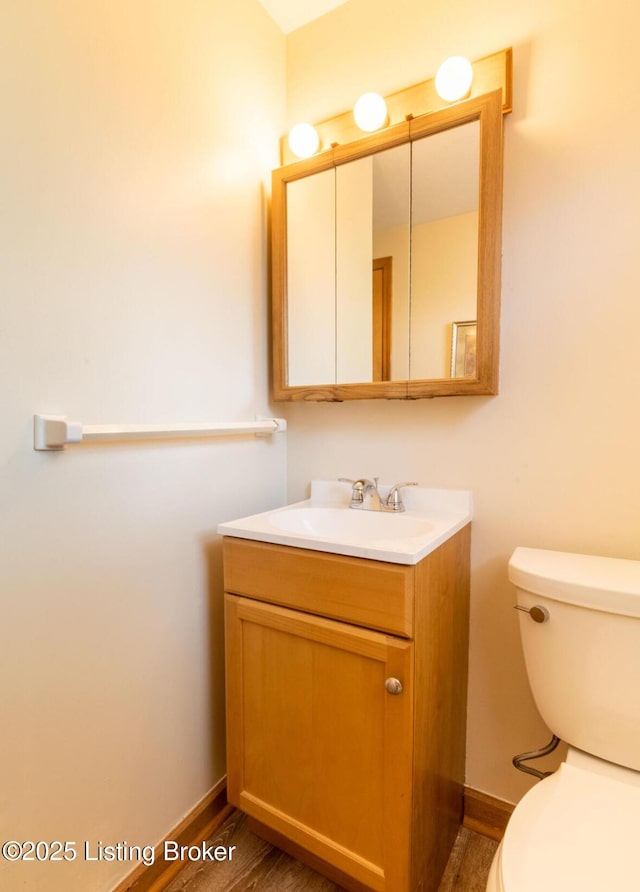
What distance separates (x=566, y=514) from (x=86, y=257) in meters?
1.26

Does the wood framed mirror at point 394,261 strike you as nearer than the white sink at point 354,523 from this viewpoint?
No

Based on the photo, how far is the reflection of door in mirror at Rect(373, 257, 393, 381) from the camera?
4.12ft

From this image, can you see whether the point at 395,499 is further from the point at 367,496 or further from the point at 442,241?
the point at 442,241

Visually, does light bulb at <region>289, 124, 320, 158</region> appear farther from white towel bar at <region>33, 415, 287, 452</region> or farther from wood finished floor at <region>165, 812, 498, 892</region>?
wood finished floor at <region>165, 812, 498, 892</region>

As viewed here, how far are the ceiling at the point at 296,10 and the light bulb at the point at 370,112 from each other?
0.40 meters

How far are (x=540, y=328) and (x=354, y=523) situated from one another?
73 cm

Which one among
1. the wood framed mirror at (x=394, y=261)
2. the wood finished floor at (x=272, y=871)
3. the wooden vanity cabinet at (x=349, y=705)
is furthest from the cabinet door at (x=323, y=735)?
the wood framed mirror at (x=394, y=261)

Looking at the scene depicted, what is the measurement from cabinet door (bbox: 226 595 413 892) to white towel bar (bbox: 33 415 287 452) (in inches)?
17.6

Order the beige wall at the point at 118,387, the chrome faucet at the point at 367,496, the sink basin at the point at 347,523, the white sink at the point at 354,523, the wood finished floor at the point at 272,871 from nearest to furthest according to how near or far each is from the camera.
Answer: the beige wall at the point at 118,387 < the white sink at the point at 354,523 < the wood finished floor at the point at 272,871 < the sink basin at the point at 347,523 < the chrome faucet at the point at 367,496

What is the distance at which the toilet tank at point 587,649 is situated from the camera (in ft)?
2.72

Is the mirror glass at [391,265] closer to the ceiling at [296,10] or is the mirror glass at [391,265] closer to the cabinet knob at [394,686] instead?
the ceiling at [296,10]

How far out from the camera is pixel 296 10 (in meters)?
1.38

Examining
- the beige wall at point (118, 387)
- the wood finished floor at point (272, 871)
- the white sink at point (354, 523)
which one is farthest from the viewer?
the wood finished floor at point (272, 871)

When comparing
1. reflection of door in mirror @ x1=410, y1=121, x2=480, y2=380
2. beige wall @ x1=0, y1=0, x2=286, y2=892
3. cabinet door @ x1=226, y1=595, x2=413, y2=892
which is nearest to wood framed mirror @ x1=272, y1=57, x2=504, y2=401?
reflection of door in mirror @ x1=410, y1=121, x2=480, y2=380
